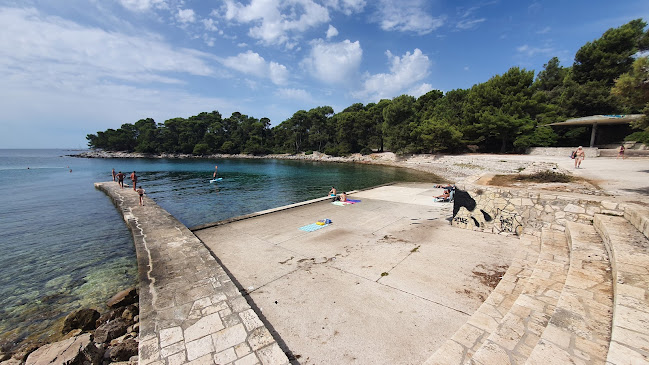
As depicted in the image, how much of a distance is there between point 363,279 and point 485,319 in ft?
7.67

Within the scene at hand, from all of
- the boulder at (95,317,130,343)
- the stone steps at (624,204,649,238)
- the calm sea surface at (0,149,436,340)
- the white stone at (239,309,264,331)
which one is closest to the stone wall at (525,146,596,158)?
the stone steps at (624,204,649,238)

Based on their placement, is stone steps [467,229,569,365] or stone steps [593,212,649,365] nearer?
stone steps [593,212,649,365]

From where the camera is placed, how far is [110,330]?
4773 millimetres

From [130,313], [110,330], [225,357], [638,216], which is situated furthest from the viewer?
[130,313]

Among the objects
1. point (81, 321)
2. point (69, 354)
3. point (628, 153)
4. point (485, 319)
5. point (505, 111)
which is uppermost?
point (505, 111)

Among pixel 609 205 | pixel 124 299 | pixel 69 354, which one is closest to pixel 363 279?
pixel 69 354

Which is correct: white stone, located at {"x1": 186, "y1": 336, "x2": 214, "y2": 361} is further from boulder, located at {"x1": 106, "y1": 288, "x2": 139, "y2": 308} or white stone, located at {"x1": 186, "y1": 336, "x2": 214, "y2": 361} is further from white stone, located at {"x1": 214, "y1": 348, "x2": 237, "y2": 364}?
boulder, located at {"x1": 106, "y1": 288, "x2": 139, "y2": 308}

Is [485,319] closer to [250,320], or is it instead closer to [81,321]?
[250,320]

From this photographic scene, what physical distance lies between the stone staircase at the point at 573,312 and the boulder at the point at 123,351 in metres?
4.61

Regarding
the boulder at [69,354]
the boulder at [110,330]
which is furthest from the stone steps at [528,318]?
the boulder at [110,330]

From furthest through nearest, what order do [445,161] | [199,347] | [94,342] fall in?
[445,161], [94,342], [199,347]

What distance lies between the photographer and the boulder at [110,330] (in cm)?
461

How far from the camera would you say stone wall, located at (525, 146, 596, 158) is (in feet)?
85.2

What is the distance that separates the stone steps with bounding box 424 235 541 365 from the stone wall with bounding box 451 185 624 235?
2.27m
